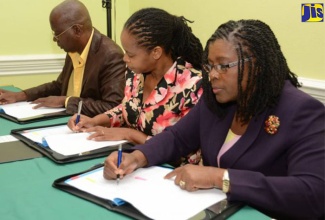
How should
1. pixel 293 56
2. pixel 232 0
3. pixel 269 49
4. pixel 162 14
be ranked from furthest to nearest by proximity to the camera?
pixel 232 0
pixel 293 56
pixel 162 14
pixel 269 49

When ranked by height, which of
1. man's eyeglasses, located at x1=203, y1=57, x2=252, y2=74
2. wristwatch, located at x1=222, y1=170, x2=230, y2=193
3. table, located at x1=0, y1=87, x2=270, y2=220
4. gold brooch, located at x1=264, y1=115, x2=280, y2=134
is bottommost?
table, located at x1=0, y1=87, x2=270, y2=220

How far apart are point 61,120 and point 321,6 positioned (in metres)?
1.39

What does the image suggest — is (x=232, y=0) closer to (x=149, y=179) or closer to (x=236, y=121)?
(x=236, y=121)

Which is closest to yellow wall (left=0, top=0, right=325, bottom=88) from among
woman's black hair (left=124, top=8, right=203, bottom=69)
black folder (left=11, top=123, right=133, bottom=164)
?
woman's black hair (left=124, top=8, right=203, bottom=69)

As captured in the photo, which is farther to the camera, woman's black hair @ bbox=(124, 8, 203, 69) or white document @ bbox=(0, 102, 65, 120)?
white document @ bbox=(0, 102, 65, 120)

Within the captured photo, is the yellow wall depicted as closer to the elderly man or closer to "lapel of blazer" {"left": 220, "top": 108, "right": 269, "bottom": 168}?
the elderly man

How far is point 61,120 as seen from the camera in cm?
186

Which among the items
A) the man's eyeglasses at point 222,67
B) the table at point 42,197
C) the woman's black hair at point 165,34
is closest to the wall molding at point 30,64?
the woman's black hair at point 165,34

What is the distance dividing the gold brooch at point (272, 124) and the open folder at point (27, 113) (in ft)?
3.76

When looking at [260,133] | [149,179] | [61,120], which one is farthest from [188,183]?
[61,120]

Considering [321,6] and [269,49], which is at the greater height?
[321,6]

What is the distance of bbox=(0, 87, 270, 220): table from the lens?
3.14 feet

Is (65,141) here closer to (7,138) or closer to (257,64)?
(7,138)

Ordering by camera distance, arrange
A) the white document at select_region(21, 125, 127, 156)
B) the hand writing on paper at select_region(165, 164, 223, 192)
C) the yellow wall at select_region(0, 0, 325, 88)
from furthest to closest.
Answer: the yellow wall at select_region(0, 0, 325, 88) < the white document at select_region(21, 125, 127, 156) < the hand writing on paper at select_region(165, 164, 223, 192)
